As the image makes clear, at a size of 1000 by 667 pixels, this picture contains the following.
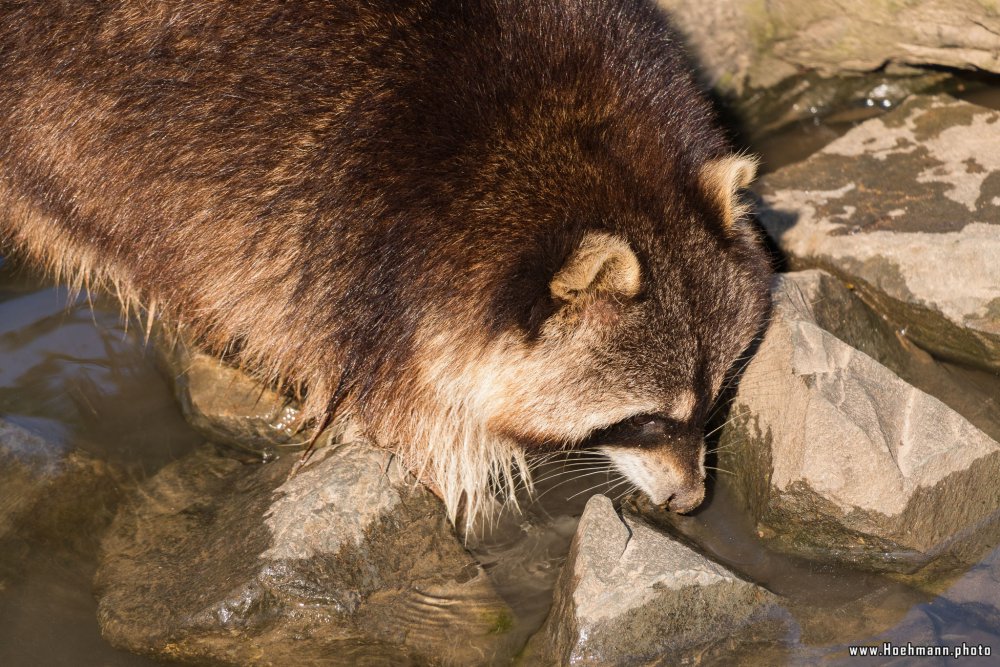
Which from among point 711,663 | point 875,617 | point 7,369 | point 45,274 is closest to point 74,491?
point 7,369

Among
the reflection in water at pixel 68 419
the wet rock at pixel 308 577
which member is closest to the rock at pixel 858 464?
the wet rock at pixel 308 577

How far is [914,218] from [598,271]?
2234 mm

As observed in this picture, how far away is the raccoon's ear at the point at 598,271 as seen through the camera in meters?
3.18

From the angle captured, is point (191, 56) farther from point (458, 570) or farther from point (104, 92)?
point (458, 570)

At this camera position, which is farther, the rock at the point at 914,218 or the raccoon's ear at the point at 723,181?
the rock at the point at 914,218

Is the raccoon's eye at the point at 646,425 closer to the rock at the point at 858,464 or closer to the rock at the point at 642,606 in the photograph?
the rock at the point at 642,606

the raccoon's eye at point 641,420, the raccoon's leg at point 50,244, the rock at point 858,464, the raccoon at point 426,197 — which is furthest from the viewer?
the raccoon's leg at point 50,244

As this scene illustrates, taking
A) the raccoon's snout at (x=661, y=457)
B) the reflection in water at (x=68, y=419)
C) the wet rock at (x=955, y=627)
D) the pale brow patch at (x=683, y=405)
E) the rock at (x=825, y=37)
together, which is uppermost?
the rock at (x=825, y=37)

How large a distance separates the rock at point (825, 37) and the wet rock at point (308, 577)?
9.96 ft

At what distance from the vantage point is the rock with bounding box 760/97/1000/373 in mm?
4535

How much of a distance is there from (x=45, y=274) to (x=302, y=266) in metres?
1.93

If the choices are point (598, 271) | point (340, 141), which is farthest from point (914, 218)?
point (340, 141)

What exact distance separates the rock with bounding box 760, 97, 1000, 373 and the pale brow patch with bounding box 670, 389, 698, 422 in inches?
59.3

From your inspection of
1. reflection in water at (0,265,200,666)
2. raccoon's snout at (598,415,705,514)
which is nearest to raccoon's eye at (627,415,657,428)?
raccoon's snout at (598,415,705,514)
